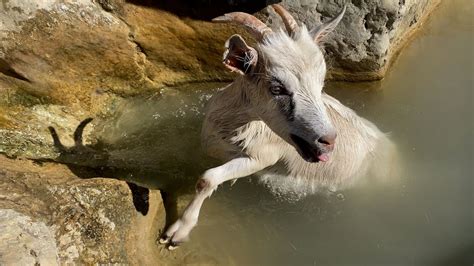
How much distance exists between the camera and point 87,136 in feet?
17.4

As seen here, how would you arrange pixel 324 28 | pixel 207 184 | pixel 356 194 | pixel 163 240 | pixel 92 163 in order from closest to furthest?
1. pixel 324 28
2. pixel 207 184
3. pixel 163 240
4. pixel 92 163
5. pixel 356 194

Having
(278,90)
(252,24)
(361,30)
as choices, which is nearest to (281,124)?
(278,90)

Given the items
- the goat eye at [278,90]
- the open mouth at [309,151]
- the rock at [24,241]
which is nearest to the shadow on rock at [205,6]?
the goat eye at [278,90]

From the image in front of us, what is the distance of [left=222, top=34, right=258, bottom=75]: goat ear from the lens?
363 centimetres

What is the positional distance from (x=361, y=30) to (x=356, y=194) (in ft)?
5.40

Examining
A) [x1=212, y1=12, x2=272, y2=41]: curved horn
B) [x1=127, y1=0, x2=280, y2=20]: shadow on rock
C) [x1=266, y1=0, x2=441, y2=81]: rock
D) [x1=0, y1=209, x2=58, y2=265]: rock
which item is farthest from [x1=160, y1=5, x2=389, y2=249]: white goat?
[x1=0, y1=209, x2=58, y2=265]: rock

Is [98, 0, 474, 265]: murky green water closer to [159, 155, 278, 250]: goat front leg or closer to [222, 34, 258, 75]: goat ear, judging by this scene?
[159, 155, 278, 250]: goat front leg

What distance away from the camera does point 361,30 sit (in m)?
5.36

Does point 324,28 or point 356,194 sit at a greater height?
point 324,28

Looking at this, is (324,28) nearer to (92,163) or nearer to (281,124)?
(281,124)

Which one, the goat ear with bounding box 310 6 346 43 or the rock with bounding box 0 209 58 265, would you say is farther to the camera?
the goat ear with bounding box 310 6 346 43

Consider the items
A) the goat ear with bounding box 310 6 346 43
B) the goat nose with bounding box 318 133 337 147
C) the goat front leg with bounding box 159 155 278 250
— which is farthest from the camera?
the goat front leg with bounding box 159 155 278 250

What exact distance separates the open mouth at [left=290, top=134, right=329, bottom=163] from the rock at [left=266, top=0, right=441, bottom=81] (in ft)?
5.44

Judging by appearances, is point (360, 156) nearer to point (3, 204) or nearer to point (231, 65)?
point (231, 65)
